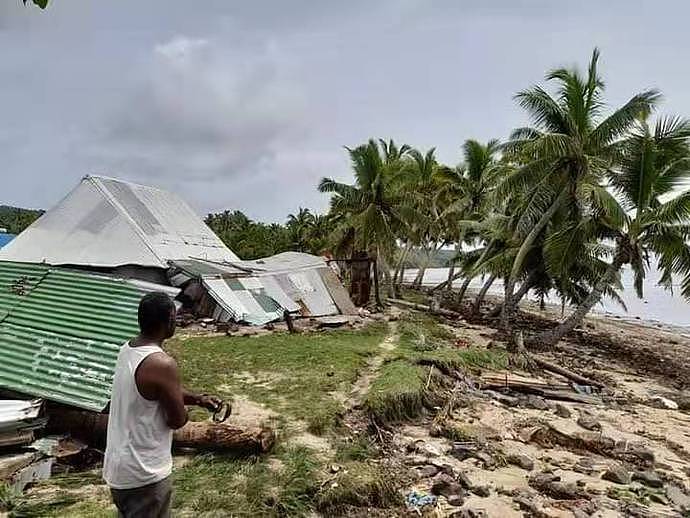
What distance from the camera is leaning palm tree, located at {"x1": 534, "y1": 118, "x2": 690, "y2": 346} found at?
14.4m

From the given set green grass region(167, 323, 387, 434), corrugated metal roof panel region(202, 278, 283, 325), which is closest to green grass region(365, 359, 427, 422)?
green grass region(167, 323, 387, 434)

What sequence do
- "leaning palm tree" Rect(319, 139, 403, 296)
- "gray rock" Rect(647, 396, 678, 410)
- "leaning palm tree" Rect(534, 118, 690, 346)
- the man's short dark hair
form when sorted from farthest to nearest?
"leaning palm tree" Rect(319, 139, 403, 296), "leaning palm tree" Rect(534, 118, 690, 346), "gray rock" Rect(647, 396, 678, 410), the man's short dark hair

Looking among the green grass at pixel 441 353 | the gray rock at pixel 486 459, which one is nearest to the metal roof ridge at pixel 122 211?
the green grass at pixel 441 353

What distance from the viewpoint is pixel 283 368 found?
991cm

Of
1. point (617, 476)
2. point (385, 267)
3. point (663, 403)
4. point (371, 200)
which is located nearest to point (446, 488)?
point (617, 476)

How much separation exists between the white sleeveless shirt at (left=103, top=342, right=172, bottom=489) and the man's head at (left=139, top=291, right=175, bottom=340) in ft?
0.27

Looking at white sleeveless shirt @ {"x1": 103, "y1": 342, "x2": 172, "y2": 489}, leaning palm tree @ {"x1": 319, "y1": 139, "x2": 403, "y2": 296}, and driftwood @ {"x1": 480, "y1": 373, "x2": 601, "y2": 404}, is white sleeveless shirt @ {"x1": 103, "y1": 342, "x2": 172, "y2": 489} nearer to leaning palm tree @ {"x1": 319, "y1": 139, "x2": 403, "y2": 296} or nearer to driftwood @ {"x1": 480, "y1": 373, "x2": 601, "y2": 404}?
driftwood @ {"x1": 480, "y1": 373, "x2": 601, "y2": 404}

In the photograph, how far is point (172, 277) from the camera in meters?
16.1

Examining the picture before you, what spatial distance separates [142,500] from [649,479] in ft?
19.1

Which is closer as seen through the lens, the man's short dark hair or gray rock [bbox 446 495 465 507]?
the man's short dark hair

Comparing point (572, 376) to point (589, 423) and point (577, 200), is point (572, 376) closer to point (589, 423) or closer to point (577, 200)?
point (589, 423)

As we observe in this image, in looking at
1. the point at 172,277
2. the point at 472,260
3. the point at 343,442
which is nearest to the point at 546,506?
the point at 343,442

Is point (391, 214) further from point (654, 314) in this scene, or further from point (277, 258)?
point (654, 314)

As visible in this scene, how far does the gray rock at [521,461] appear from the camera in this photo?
6.36 metres
